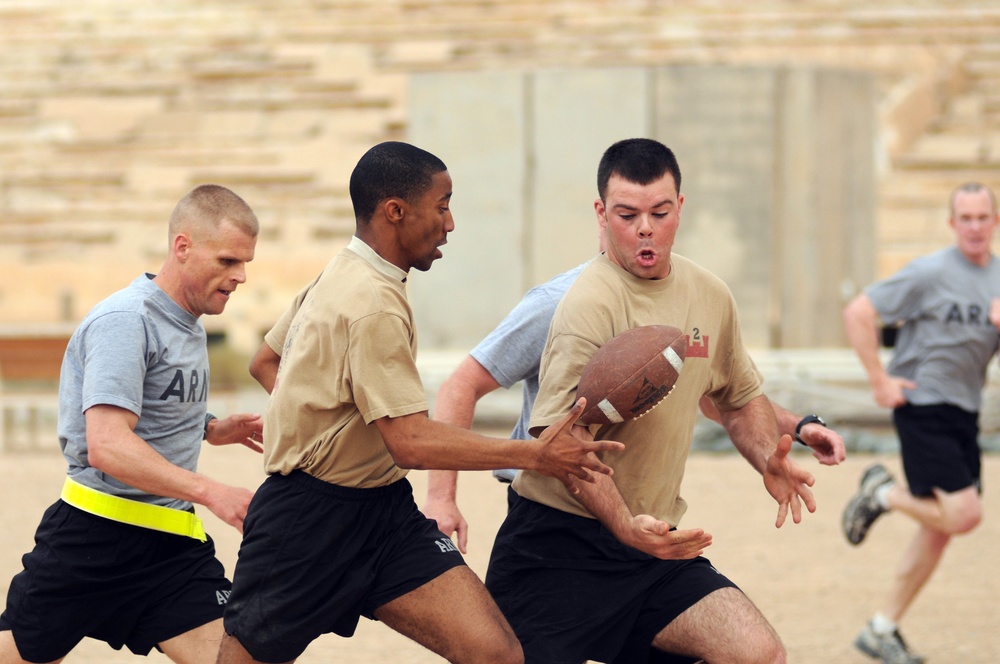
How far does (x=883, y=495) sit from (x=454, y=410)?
11.0 ft

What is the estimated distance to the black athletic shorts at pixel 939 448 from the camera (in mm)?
6574

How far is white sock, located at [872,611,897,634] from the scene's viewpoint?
6.43 m

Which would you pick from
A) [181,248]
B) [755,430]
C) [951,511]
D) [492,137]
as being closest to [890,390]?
[951,511]

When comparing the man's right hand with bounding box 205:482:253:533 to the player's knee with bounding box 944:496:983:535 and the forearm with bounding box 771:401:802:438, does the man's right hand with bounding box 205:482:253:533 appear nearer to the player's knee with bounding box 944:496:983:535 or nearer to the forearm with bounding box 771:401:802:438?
the forearm with bounding box 771:401:802:438

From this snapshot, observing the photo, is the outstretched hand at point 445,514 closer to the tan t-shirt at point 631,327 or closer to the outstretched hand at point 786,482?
→ the tan t-shirt at point 631,327

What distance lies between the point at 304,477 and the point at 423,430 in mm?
427

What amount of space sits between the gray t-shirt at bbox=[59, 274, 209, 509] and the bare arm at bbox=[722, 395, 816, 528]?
1.66 metres

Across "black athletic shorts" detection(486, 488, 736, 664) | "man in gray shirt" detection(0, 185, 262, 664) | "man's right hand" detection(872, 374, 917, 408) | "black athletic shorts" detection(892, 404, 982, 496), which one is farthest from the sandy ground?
"black athletic shorts" detection(486, 488, 736, 664)

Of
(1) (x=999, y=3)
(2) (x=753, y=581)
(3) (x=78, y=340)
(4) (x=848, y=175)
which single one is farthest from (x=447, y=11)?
(3) (x=78, y=340)

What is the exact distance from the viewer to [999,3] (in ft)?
68.4

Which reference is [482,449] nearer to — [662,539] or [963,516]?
[662,539]

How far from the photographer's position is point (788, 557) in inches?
335

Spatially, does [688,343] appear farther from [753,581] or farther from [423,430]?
[753,581]

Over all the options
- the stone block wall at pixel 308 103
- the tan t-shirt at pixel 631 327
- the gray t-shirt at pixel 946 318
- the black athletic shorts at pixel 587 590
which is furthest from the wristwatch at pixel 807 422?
the stone block wall at pixel 308 103
